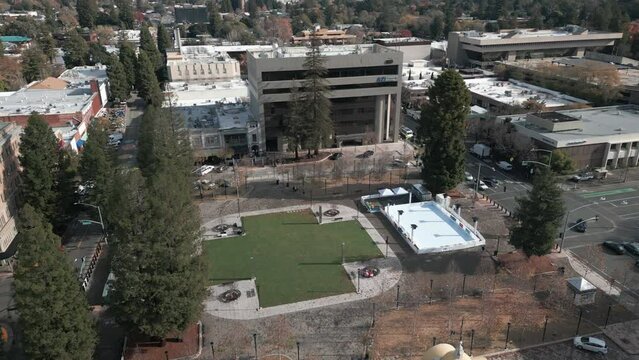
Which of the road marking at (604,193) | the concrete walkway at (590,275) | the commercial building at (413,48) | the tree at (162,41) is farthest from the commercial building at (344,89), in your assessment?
the tree at (162,41)

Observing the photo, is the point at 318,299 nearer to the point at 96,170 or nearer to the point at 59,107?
the point at 96,170

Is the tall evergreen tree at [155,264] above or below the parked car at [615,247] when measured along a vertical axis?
above

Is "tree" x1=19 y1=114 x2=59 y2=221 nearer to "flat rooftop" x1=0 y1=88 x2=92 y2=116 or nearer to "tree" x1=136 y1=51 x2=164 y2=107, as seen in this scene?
"flat rooftop" x1=0 y1=88 x2=92 y2=116

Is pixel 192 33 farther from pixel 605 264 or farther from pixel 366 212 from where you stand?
pixel 605 264

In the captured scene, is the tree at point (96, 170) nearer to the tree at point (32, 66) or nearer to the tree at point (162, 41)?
the tree at point (32, 66)

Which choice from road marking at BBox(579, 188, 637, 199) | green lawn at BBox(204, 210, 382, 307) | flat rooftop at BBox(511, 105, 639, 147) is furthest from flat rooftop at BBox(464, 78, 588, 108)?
green lawn at BBox(204, 210, 382, 307)

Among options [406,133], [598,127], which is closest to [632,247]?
[598,127]
